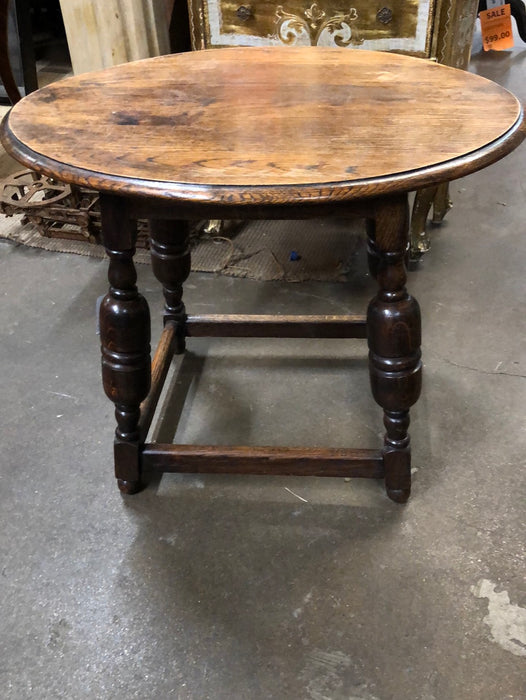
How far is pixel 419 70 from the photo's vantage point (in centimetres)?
123

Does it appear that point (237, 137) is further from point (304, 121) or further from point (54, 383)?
point (54, 383)

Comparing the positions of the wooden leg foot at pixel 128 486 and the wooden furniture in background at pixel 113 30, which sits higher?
the wooden furniture in background at pixel 113 30

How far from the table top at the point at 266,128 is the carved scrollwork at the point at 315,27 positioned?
19.5 inches

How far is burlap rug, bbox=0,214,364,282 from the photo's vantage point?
1.91 m

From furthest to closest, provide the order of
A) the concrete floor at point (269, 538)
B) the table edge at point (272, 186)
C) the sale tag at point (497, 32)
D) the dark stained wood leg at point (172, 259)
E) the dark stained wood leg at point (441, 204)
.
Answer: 1. the sale tag at point (497, 32)
2. the dark stained wood leg at point (441, 204)
3. the dark stained wood leg at point (172, 259)
4. the concrete floor at point (269, 538)
5. the table edge at point (272, 186)

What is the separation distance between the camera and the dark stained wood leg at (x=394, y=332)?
3.17 ft

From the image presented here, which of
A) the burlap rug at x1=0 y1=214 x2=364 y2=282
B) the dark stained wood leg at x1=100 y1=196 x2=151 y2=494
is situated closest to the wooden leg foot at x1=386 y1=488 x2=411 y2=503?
the dark stained wood leg at x1=100 y1=196 x2=151 y2=494

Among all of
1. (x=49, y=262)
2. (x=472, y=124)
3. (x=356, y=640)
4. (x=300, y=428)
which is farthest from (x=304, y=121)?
(x=49, y=262)

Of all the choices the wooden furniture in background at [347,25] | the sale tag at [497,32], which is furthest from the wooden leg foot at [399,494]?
the sale tag at [497,32]

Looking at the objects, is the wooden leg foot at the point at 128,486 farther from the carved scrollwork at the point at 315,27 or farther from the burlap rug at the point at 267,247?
the carved scrollwork at the point at 315,27

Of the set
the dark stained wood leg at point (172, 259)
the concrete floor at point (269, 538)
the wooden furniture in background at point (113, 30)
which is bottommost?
the concrete floor at point (269, 538)

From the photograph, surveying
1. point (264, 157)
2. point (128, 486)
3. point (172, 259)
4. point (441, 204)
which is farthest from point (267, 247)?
point (264, 157)

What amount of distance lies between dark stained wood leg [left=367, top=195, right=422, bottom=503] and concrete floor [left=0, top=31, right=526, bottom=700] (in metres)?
0.17

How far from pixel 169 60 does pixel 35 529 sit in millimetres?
887
